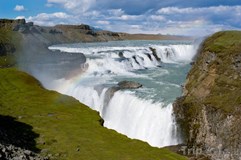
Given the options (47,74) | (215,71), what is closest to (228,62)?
(215,71)

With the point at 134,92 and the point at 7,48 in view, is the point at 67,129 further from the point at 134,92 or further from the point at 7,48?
the point at 7,48

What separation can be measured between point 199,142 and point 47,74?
5885 centimetres

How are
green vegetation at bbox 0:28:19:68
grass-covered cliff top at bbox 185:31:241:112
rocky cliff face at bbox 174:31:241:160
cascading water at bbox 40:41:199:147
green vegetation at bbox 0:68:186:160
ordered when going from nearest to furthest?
green vegetation at bbox 0:68:186:160
rocky cliff face at bbox 174:31:241:160
grass-covered cliff top at bbox 185:31:241:112
cascading water at bbox 40:41:199:147
green vegetation at bbox 0:28:19:68

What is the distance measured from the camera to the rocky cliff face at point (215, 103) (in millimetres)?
41125

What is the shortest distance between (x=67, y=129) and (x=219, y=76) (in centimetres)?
2192

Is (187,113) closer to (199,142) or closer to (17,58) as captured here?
(199,142)

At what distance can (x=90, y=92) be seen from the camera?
6975cm

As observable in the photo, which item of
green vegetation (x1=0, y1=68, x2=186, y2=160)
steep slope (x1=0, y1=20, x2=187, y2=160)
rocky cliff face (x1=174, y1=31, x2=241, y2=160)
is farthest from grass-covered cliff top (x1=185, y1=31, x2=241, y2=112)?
steep slope (x1=0, y1=20, x2=187, y2=160)

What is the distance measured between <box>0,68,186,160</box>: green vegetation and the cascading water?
10.8 m

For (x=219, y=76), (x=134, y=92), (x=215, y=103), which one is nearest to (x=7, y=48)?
(x=134, y=92)

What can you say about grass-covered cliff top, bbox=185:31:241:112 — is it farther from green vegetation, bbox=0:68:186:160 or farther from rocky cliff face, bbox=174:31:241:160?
green vegetation, bbox=0:68:186:160

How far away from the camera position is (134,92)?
6241 cm

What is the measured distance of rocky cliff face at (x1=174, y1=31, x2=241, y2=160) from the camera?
41125 millimetres

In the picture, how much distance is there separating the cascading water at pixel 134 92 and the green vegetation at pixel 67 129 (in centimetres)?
1085
